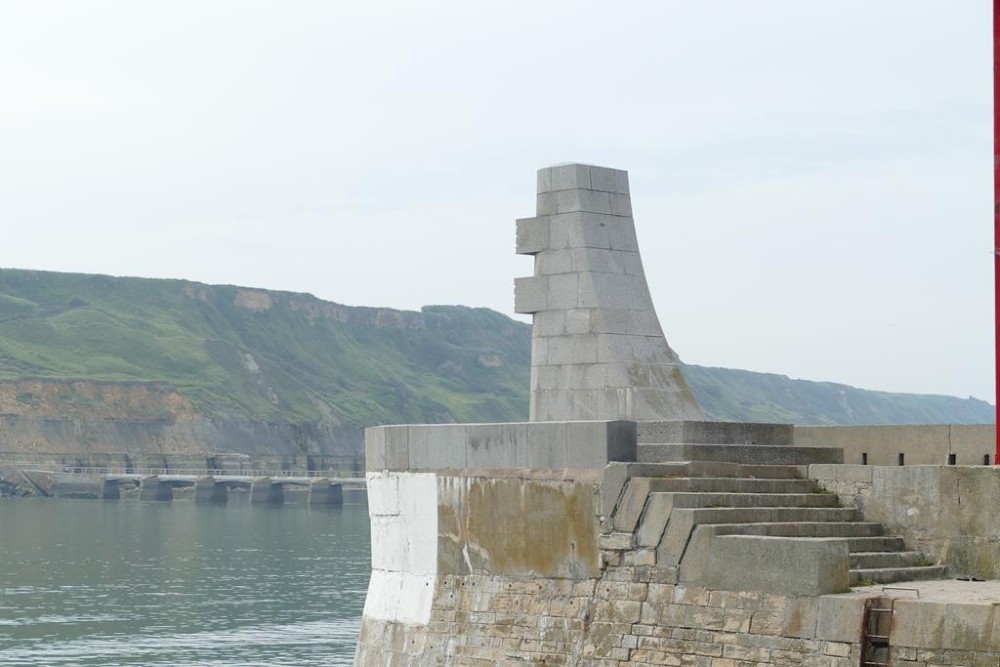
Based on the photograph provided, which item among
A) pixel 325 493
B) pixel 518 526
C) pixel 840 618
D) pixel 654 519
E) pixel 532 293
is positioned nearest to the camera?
pixel 840 618

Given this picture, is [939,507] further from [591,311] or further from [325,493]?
[325,493]

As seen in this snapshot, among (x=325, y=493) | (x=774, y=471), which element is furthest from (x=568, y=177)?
(x=325, y=493)

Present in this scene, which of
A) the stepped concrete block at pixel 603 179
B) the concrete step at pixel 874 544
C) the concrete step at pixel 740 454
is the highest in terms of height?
the stepped concrete block at pixel 603 179

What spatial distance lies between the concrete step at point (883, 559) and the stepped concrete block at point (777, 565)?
3.22 ft

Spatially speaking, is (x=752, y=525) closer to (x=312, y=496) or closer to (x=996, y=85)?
(x=996, y=85)

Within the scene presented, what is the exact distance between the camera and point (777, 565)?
13055mm

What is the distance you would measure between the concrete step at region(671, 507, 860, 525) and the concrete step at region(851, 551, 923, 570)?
67 cm

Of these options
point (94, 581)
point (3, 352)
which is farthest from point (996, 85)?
point (3, 352)

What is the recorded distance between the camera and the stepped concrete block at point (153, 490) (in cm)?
12094

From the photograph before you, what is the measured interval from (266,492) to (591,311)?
99.7 metres

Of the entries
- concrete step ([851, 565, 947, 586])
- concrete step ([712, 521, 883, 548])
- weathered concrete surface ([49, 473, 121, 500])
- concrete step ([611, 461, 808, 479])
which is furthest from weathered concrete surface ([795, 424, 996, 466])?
weathered concrete surface ([49, 473, 121, 500])

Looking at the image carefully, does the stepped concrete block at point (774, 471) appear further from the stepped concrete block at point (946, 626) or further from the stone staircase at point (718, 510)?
the stepped concrete block at point (946, 626)


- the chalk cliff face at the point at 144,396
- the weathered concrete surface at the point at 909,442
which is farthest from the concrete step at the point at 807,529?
the chalk cliff face at the point at 144,396

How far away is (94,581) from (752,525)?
44.9 meters
